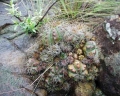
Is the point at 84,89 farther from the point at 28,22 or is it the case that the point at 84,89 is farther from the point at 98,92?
the point at 28,22

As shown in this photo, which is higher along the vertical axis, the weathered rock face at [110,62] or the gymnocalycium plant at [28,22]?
the gymnocalycium plant at [28,22]

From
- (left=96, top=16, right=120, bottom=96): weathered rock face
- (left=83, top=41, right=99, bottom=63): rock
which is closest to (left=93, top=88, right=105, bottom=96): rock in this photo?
(left=96, top=16, right=120, bottom=96): weathered rock face

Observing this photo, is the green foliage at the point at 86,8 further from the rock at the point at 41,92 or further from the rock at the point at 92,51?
the rock at the point at 41,92

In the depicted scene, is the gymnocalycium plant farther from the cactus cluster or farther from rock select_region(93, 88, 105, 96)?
rock select_region(93, 88, 105, 96)

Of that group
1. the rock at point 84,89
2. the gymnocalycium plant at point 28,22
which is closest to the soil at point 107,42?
the rock at point 84,89

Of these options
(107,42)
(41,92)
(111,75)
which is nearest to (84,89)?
(111,75)

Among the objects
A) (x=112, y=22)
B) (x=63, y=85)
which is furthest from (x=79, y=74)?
(x=112, y=22)
